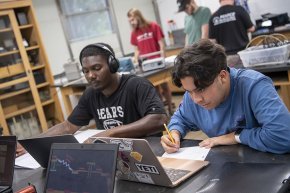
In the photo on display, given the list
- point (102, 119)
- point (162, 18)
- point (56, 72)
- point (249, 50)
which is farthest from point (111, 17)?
point (102, 119)

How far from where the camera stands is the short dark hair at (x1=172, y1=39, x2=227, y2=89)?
122 cm

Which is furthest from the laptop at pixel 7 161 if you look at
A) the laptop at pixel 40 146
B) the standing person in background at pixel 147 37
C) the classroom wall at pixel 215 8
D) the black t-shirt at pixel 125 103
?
the classroom wall at pixel 215 8

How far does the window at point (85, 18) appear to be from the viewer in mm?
5207

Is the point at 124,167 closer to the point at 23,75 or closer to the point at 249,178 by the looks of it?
the point at 249,178

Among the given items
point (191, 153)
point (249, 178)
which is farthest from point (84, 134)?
point (249, 178)

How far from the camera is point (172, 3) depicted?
5.89 m

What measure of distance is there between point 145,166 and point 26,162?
91 centimetres

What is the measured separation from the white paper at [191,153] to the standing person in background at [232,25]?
2.26m

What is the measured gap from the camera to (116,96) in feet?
6.32

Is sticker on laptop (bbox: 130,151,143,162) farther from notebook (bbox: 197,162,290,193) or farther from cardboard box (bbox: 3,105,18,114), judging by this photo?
cardboard box (bbox: 3,105,18,114)

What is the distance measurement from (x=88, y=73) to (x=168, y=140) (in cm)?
71

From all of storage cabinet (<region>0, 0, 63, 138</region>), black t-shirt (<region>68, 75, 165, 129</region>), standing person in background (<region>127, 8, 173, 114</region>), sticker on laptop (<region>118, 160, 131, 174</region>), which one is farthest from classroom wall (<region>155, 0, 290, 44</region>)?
sticker on laptop (<region>118, 160, 131, 174</region>)

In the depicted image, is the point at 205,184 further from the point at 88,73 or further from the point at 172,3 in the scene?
the point at 172,3

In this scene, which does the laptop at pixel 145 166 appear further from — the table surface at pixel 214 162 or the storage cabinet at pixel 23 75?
the storage cabinet at pixel 23 75
